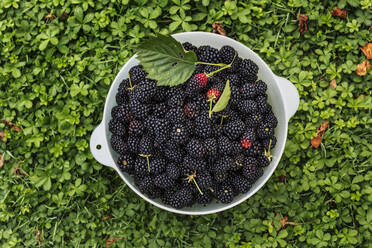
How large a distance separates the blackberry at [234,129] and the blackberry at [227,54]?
31cm

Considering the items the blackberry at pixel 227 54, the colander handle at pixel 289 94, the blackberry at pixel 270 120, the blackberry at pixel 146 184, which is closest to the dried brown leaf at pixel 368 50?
the colander handle at pixel 289 94

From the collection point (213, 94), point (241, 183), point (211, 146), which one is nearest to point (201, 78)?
point (213, 94)

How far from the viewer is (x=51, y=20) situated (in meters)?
2.00

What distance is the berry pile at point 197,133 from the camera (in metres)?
1.45

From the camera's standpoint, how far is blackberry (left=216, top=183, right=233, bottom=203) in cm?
153

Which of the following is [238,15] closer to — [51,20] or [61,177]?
[51,20]

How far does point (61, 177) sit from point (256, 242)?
46.7 inches

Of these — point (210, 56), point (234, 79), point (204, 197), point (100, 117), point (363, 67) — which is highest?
point (210, 56)

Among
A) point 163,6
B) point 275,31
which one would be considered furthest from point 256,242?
point 163,6

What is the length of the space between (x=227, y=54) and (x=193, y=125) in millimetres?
380

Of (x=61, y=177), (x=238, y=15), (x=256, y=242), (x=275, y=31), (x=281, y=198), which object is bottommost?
(x=256, y=242)

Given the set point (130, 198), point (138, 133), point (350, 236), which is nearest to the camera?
point (138, 133)

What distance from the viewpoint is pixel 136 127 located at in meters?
1.50

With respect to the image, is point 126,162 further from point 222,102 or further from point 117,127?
point 222,102
